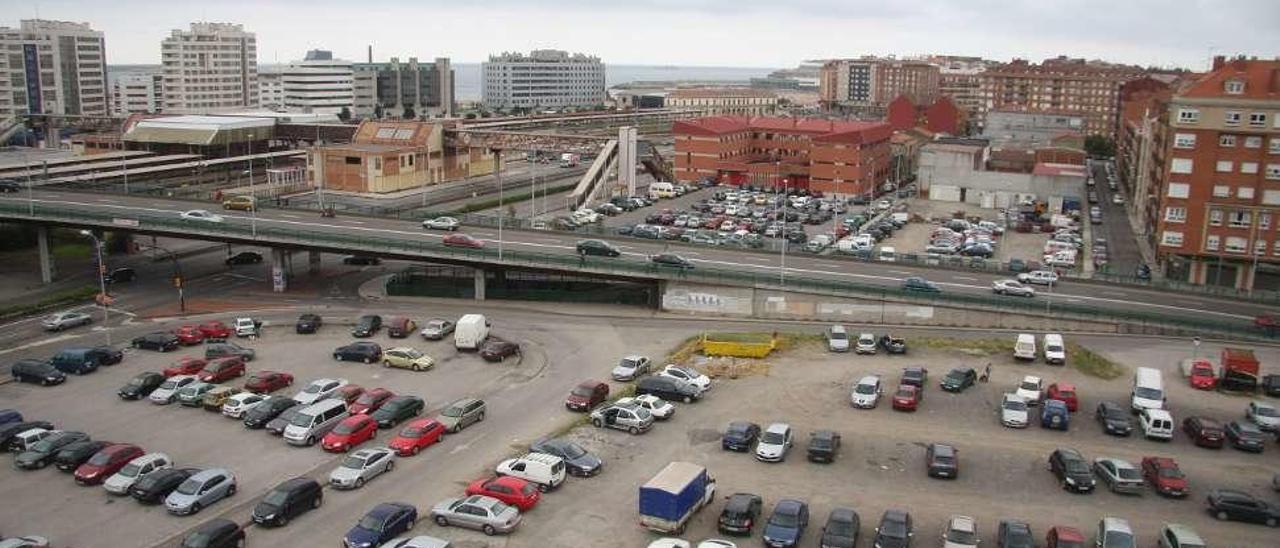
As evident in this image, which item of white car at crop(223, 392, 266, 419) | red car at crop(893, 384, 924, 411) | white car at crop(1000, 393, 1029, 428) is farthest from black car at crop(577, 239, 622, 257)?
white car at crop(1000, 393, 1029, 428)

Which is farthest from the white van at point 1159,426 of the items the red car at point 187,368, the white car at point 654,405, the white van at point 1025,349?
the red car at point 187,368

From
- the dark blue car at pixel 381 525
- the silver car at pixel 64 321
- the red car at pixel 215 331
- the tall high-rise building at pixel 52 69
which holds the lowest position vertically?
the silver car at pixel 64 321

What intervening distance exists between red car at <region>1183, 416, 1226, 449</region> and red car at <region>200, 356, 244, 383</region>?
32761mm

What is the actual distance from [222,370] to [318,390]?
5047mm

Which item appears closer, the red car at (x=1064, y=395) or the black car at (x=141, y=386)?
the red car at (x=1064, y=395)

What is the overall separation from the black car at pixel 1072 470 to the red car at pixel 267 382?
25769 millimetres

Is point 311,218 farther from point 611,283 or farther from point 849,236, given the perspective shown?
point 849,236

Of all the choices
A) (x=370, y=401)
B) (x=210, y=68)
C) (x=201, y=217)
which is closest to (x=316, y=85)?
(x=210, y=68)

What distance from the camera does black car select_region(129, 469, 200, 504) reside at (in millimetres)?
27234

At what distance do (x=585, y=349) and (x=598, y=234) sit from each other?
17.5 m

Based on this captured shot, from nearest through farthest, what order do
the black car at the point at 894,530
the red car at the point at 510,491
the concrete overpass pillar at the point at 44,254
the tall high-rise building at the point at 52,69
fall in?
the black car at the point at 894,530 → the red car at the point at 510,491 → the concrete overpass pillar at the point at 44,254 → the tall high-rise building at the point at 52,69

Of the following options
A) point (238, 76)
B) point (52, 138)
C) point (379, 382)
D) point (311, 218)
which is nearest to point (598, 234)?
point (311, 218)

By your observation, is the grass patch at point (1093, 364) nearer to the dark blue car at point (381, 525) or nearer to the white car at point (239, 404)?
the dark blue car at point (381, 525)

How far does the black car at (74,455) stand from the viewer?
29.6 m
